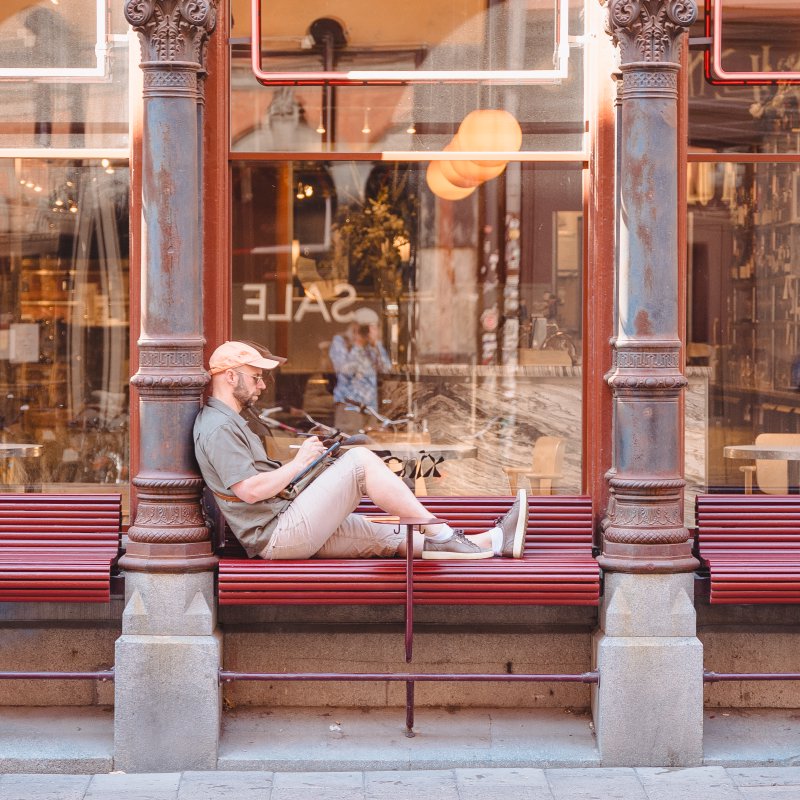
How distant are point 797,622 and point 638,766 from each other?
1.21 meters

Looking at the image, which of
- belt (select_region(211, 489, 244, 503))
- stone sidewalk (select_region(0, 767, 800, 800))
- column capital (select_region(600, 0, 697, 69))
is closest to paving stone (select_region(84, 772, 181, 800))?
stone sidewalk (select_region(0, 767, 800, 800))

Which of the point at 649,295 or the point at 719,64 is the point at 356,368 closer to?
the point at 649,295

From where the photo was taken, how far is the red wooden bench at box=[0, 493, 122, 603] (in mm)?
6117

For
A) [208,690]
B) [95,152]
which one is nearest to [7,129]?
[95,152]

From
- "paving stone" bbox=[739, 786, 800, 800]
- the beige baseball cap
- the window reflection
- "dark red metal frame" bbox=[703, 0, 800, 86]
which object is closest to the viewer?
"paving stone" bbox=[739, 786, 800, 800]

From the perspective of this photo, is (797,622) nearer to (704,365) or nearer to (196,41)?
(704,365)

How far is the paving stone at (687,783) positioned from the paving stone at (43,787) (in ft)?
8.36

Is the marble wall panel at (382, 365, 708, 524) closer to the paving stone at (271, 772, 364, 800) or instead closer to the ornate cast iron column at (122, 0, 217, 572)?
the ornate cast iron column at (122, 0, 217, 572)

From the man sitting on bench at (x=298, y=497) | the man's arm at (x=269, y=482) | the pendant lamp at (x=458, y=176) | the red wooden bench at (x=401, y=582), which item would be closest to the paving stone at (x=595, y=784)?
the red wooden bench at (x=401, y=582)

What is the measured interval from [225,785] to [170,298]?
2298 millimetres

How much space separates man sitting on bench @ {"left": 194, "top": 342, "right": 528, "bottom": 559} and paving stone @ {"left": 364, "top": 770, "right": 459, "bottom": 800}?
3.37ft

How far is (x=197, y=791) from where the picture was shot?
5.73m

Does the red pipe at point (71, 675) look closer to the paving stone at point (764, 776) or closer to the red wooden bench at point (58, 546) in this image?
the red wooden bench at point (58, 546)

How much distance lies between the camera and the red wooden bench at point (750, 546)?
20.2 feet
